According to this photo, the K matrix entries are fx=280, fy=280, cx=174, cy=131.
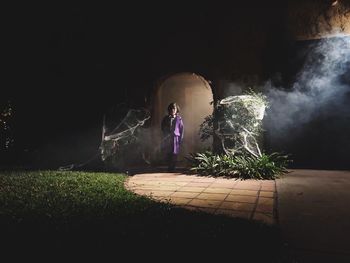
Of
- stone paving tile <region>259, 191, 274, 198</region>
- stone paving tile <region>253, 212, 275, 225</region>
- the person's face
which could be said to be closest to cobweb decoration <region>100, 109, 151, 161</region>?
the person's face

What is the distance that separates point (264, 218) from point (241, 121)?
15.7ft

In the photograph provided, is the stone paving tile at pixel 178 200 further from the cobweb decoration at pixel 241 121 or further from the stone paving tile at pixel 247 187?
the cobweb decoration at pixel 241 121

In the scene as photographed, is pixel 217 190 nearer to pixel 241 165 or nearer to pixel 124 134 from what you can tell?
pixel 241 165

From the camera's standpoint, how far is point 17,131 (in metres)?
12.1

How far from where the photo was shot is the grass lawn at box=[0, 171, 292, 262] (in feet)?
9.82

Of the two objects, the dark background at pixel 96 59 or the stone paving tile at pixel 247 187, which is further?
the dark background at pixel 96 59

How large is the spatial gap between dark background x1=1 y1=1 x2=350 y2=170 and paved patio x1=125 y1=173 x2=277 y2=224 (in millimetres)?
4165

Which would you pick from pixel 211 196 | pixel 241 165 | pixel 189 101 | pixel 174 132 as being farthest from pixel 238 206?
pixel 189 101

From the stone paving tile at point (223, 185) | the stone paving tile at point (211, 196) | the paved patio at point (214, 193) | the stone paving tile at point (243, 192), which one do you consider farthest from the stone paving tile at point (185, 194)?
the stone paving tile at point (223, 185)

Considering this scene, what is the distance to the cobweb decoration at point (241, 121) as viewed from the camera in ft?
27.9

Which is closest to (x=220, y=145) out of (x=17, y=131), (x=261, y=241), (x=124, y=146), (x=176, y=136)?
(x=176, y=136)

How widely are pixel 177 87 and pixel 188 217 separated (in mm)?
9995

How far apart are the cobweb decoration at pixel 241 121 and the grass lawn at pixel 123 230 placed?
14.6 ft

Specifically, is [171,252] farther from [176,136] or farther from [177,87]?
[177,87]
